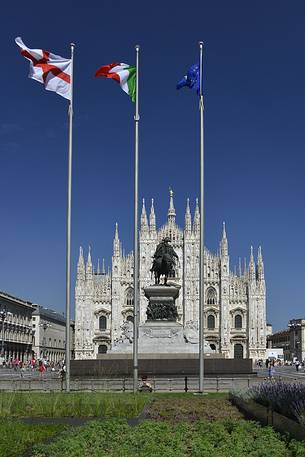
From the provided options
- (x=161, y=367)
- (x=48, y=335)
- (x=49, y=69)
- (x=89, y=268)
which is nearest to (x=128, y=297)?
(x=89, y=268)

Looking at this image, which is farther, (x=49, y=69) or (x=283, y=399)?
(x=49, y=69)

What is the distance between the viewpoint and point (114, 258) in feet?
334

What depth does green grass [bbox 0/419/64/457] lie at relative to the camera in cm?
1014

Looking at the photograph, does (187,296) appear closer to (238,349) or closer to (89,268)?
(238,349)

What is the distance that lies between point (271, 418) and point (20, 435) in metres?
4.91

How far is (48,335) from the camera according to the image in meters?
136

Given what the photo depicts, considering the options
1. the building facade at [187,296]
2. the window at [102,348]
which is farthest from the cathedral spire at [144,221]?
the window at [102,348]

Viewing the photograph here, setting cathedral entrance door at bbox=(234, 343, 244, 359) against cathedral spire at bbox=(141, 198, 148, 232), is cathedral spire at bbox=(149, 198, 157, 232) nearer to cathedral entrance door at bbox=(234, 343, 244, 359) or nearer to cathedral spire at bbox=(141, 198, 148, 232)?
cathedral spire at bbox=(141, 198, 148, 232)

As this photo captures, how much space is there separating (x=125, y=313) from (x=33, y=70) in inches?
3134

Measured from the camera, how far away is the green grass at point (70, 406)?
1639cm

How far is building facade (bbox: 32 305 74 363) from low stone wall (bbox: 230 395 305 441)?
10029 centimetres

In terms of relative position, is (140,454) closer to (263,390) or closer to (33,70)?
(263,390)

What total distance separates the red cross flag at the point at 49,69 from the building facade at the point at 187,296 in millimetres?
75853

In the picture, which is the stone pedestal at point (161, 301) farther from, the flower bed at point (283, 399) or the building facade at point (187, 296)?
the building facade at point (187, 296)
